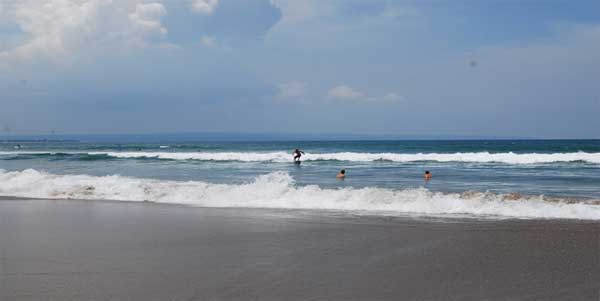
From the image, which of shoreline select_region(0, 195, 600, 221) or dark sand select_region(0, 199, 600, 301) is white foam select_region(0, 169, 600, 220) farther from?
dark sand select_region(0, 199, 600, 301)

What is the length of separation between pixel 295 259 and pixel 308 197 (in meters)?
6.09

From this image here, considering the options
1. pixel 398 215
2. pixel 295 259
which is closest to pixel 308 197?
pixel 398 215

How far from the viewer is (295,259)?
6492 millimetres

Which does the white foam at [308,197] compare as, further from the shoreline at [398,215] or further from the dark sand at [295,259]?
the dark sand at [295,259]

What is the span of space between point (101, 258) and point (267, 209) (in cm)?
518

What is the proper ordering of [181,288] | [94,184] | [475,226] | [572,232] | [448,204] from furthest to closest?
[94,184] → [448,204] → [475,226] → [572,232] → [181,288]

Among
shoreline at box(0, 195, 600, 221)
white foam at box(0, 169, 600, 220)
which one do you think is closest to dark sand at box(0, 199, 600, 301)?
shoreline at box(0, 195, 600, 221)

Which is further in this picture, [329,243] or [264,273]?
[329,243]

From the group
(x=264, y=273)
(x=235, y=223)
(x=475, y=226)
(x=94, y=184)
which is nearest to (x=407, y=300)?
(x=264, y=273)

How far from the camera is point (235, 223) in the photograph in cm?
934

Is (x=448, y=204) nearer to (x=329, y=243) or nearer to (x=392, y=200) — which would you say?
(x=392, y=200)

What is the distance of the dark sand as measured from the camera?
5168 mm

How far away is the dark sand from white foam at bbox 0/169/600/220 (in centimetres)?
128

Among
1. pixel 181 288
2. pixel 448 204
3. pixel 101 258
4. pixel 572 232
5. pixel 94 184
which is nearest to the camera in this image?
pixel 181 288
